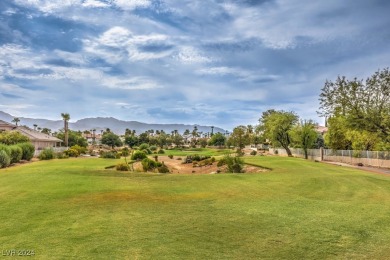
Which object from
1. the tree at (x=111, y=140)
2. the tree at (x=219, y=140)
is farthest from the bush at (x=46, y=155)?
the tree at (x=219, y=140)

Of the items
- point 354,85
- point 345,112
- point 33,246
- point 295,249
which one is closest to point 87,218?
point 33,246

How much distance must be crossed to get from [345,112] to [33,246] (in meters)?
21.8

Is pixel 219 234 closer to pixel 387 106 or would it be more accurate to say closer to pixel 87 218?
pixel 87 218

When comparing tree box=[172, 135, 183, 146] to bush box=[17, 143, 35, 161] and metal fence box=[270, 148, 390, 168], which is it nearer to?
metal fence box=[270, 148, 390, 168]

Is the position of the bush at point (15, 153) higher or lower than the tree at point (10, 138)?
lower

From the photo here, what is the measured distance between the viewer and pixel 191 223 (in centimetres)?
1008

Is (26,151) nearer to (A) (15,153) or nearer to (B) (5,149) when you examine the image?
(A) (15,153)

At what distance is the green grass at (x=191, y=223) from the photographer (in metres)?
7.87

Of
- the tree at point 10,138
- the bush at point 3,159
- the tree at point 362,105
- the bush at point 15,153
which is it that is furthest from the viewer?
the tree at point 10,138

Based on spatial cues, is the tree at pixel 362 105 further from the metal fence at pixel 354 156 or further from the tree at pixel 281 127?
the tree at pixel 281 127

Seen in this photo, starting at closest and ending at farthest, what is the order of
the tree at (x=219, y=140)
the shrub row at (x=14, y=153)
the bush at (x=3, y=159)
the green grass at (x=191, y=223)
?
1. the green grass at (x=191, y=223)
2. the bush at (x=3, y=159)
3. the shrub row at (x=14, y=153)
4. the tree at (x=219, y=140)

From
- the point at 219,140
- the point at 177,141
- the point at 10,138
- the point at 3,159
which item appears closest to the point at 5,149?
the point at 3,159

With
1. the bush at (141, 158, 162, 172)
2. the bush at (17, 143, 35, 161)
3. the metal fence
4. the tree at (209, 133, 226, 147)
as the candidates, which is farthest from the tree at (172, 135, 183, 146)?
the bush at (141, 158, 162, 172)

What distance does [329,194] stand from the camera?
16672 millimetres
